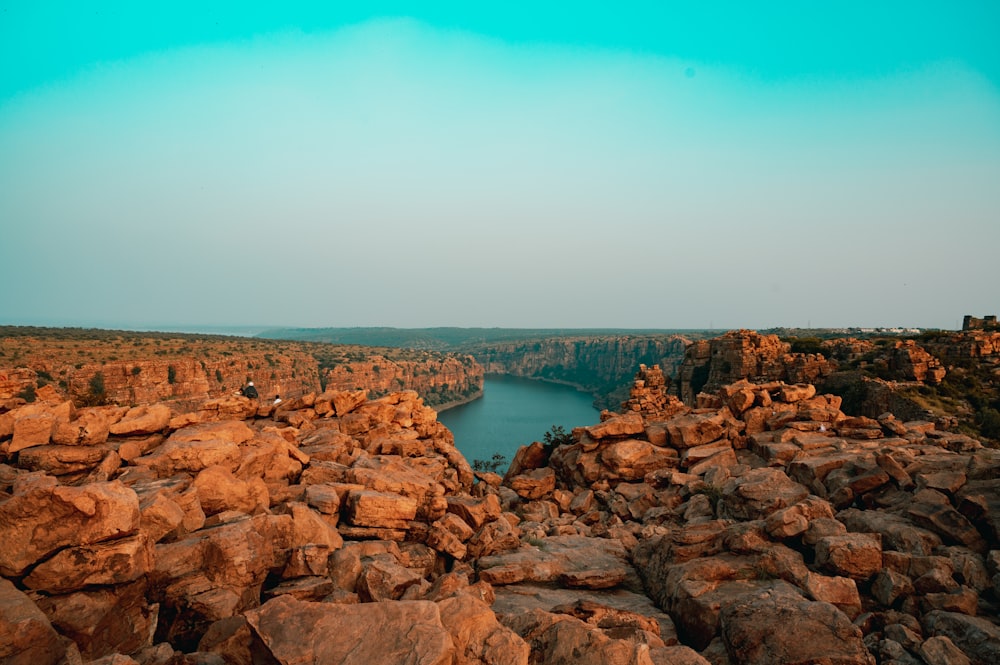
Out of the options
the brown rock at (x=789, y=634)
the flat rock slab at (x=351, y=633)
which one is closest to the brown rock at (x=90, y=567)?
the flat rock slab at (x=351, y=633)

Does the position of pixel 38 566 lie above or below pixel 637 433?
above

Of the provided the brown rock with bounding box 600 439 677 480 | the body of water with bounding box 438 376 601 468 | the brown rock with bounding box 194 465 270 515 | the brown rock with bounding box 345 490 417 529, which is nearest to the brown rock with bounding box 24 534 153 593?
the brown rock with bounding box 194 465 270 515

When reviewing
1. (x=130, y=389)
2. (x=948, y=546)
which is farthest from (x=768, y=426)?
(x=130, y=389)

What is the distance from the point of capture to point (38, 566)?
7.71 metres

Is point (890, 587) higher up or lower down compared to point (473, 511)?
higher up

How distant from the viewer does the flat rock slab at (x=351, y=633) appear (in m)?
6.33

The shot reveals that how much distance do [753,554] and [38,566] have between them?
12.6m

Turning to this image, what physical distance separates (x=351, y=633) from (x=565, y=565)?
8.05 metres

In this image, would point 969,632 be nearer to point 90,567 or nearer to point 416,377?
point 90,567

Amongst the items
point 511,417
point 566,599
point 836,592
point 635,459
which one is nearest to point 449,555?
point 566,599

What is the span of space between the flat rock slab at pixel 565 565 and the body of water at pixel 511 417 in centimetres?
6690

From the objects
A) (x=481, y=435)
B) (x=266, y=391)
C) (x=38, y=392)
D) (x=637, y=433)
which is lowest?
(x=481, y=435)

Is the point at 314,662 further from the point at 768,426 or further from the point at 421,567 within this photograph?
the point at 768,426

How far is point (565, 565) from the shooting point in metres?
13.6
